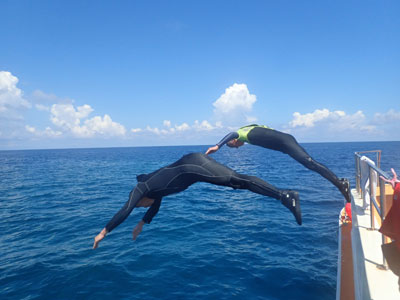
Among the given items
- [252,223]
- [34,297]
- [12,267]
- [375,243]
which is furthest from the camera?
[252,223]

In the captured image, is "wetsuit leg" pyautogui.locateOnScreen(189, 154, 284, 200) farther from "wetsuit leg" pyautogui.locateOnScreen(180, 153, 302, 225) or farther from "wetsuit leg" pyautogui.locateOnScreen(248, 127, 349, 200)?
"wetsuit leg" pyautogui.locateOnScreen(248, 127, 349, 200)

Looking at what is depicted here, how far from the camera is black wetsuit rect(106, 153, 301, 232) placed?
5.07 meters

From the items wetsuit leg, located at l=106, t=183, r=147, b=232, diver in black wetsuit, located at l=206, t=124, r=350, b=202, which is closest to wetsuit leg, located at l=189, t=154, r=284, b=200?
diver in black wetsuit, located at l=206, t=124, r=350, b=202

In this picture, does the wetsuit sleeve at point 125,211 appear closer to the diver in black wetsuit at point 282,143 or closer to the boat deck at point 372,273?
the diver in black wetsuit at point 282,143

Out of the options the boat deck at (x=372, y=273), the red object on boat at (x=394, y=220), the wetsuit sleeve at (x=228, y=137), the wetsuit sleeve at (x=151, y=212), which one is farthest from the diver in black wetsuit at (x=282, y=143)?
the red object on boat at (x=394, y=220)

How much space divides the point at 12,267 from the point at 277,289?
10450mm

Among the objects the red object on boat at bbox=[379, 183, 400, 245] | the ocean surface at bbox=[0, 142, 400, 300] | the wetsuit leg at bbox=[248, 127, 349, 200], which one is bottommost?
the ocean surface at bbox=[0, 142, 400, 300]

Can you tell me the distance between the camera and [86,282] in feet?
27.3

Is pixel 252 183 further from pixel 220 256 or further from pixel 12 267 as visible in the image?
pixel 12 267

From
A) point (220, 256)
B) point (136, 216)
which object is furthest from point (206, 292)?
point (136, 216)

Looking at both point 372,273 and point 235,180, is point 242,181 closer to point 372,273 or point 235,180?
point 235,180

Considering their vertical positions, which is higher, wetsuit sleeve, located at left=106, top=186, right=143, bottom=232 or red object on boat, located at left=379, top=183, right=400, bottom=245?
red object on boat, located at left=379, top=183, right=400, bottom=245

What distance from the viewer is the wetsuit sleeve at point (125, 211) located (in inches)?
188

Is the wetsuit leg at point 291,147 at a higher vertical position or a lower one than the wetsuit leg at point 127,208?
higher
